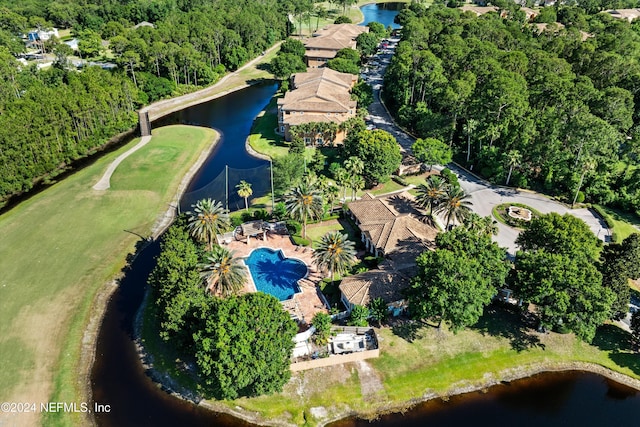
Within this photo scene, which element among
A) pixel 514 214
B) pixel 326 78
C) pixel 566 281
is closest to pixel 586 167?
pixel 514 214

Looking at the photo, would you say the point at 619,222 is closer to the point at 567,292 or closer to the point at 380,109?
the point at 567,292

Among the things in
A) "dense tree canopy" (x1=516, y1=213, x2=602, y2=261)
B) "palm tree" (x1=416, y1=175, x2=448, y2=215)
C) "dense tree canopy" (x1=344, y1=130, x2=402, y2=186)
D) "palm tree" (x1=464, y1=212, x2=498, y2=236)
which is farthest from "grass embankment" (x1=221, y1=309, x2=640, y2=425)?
"dense tree canopy" (x1=344, y1=130, x2=402, y2=186)

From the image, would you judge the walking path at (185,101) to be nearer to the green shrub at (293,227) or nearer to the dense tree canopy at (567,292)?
the green shrub at (293,227)

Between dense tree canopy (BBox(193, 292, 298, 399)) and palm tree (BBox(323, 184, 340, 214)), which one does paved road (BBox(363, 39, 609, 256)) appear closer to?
palm tree (BBox(323, 184, 340, 214))

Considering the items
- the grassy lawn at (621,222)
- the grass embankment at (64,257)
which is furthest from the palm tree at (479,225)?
the grass embankment at (64,257)

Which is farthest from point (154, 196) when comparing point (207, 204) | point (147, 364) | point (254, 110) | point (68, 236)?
point (254, 110)

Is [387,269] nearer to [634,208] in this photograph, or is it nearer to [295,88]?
[634,208]

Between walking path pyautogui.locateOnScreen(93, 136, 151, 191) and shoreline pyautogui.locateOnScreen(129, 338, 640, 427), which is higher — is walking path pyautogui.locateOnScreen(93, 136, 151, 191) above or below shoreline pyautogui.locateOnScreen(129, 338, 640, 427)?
above
